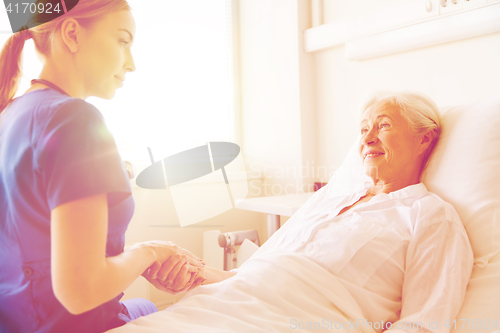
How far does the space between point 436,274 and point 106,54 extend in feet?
2.77

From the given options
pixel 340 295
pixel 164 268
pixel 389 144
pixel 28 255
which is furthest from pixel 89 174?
pixel 389 144

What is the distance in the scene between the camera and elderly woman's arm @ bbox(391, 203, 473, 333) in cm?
82

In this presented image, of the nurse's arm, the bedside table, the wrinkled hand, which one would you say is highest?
the nurse's arm

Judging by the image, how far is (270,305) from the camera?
2.68 feet

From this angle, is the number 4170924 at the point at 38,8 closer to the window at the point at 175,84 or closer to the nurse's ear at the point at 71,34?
the nurse's ear at the point at 71,34

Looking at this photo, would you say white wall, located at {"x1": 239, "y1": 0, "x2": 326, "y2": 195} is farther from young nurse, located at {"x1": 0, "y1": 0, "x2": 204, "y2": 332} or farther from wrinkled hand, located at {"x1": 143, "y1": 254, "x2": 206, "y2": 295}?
young nurse, located at {"x1": 0, "y1": 0, "x2": 204, "y2": 332}

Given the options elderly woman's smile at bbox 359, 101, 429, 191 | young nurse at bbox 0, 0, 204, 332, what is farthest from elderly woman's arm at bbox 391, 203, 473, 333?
young nurse at bbox 0, 0, 204, 332

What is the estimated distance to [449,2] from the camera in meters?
1.56

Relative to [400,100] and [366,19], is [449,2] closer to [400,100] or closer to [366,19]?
[366,19]

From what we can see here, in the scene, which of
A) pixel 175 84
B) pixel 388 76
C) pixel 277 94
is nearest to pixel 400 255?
pixel 388 76

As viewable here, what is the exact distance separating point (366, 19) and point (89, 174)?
5.74 feet

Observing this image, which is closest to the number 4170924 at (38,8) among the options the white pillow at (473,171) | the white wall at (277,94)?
the white pillow at (473,171)

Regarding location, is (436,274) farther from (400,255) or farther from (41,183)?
(41,183)

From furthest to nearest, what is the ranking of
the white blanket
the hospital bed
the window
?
1. the window
2. the hospital bed
3. the white blanket
